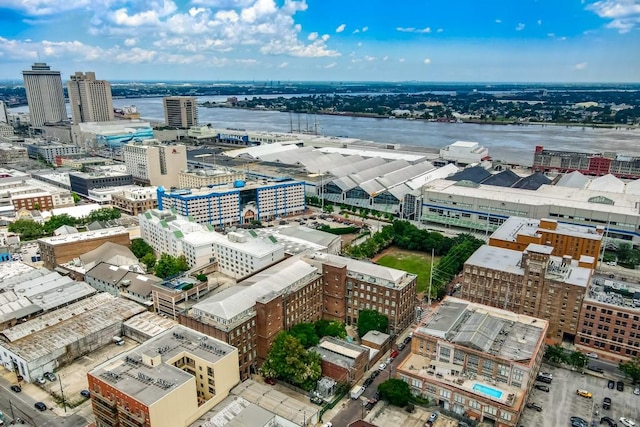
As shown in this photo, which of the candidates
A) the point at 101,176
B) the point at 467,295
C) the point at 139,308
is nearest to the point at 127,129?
the point at 101,176

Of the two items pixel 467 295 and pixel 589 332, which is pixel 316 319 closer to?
pixel 467 295

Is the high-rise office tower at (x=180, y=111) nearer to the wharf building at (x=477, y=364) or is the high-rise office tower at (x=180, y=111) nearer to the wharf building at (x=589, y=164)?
the wharf building at (x=589, y=164)

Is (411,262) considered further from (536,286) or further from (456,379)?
(456,379)

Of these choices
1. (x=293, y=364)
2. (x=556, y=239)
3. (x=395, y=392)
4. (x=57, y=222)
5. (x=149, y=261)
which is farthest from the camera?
(x=57, y=222)

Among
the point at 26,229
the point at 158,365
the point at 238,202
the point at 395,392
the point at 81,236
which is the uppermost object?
the point at 158,365

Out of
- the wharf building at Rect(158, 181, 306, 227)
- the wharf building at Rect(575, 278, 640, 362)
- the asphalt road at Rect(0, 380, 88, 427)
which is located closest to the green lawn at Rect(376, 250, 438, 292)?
the wharf building at Rect(575, 278, 640, 362)

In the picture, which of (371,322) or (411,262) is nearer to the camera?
(371,322)

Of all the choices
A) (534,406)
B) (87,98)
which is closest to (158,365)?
(534,406)
